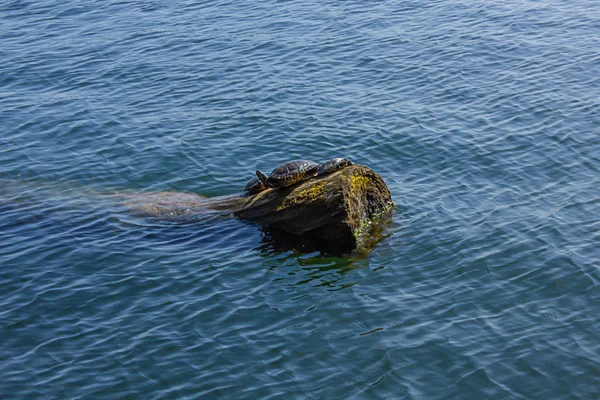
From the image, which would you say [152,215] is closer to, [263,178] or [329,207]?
[263,178]

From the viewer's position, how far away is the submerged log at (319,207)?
12.8m

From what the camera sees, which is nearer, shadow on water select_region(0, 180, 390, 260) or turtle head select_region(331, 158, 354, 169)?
shadow on water select_region(0, 180, 390, 260)

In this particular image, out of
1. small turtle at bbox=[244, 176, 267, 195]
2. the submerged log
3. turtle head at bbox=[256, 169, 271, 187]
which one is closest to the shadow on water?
the submerged log

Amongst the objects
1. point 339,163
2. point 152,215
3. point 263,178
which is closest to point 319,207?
point 339,163

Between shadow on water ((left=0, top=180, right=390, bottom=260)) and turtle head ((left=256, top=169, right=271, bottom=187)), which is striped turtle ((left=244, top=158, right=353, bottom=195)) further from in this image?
shadow on water ((left=0, top=180, right=390, bottom=260))

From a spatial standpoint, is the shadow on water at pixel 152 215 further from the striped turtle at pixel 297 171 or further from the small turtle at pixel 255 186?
the striped turtle at pixel 297 171

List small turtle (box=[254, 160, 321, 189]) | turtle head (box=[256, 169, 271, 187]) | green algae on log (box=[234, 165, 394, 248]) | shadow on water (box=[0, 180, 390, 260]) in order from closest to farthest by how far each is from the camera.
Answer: green algae on log (box=[234, 165, 394, 248])
shadow on water (box=[0, 180, 390, 260])
small turtle (box=[254, 160, 321, 189])
turtle head (box=[256, 169, 271, 187])

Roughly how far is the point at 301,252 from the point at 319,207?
832 millimetres

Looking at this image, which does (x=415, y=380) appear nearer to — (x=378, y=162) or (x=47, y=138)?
(x=378, y=162)

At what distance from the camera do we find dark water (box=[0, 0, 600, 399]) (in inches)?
400

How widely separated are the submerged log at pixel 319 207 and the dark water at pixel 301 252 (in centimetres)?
38

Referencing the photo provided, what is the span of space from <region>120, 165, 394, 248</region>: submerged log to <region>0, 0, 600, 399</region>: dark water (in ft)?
1.25

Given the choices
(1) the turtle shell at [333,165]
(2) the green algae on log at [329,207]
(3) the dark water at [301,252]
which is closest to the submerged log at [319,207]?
(2) the green algae on log at [329,207]

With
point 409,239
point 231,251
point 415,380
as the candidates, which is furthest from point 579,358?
point 231,251
